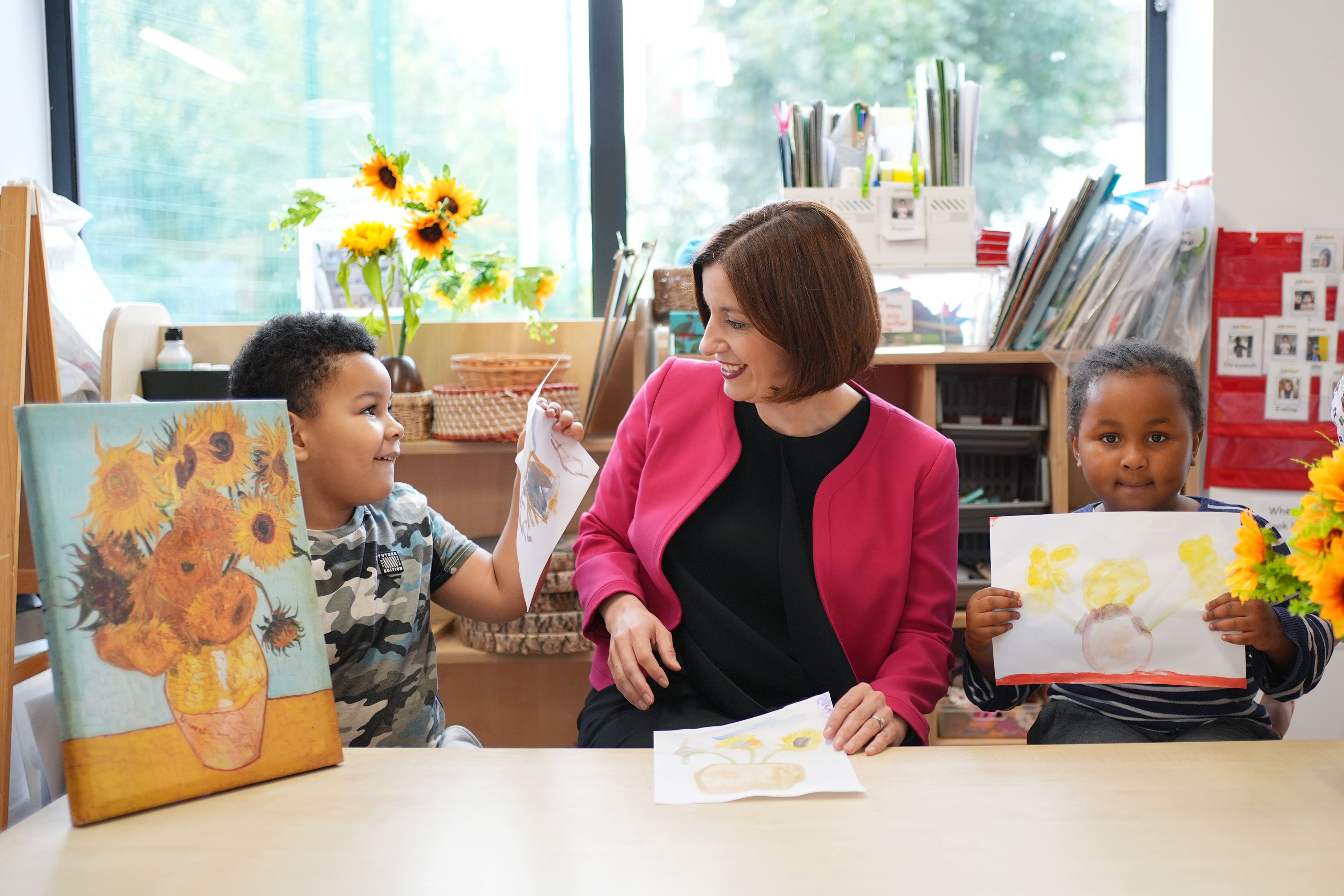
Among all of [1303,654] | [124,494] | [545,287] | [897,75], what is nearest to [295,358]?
[124,494]

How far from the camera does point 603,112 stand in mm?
2453

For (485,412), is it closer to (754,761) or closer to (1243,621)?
(754,761)

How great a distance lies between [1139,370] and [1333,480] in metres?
0.58

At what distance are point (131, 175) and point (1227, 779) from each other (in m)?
2.71

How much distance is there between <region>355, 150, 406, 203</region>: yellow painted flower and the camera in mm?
1908

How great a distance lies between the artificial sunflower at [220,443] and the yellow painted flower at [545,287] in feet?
4.17

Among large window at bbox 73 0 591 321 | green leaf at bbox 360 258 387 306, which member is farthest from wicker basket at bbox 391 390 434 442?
large window at bbox 73 0 591 321

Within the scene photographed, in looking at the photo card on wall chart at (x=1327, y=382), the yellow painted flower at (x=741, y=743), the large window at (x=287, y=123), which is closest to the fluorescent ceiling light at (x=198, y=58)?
the large window at (x=287, y=123)

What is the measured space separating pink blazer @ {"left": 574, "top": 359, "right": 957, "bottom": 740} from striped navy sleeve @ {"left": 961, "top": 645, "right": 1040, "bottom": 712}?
34 mm

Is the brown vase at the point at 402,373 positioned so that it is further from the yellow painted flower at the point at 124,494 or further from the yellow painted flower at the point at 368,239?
the yellow painted flower at the point at 124,494

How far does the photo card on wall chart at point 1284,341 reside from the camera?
6.96 feet

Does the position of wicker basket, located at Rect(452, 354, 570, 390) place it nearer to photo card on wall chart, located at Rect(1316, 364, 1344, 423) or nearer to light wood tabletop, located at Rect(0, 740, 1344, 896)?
light wood tabletop, located at Rect(0, 740, 1344, 896)

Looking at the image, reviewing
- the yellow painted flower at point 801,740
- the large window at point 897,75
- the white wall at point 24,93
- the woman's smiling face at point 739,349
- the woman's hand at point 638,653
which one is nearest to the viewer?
the yellow painted flower at point 801,740

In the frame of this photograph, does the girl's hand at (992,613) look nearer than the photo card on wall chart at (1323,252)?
Yes
